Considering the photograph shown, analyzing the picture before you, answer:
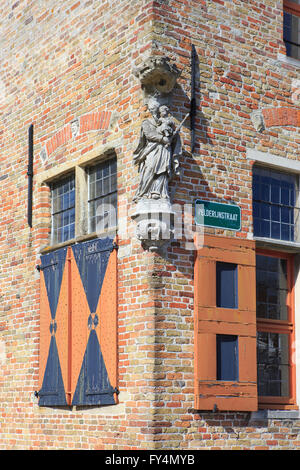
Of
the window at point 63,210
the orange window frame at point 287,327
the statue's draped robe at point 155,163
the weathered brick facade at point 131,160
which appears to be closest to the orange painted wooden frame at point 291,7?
the weathered brick facade at point 131,160

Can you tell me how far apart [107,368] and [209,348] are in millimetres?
1206

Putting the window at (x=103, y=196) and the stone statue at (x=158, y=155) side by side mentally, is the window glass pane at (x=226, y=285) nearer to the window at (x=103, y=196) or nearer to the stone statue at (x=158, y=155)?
the stone statue at (x=158, y=155)

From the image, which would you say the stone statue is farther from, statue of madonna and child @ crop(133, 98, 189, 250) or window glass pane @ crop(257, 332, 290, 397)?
window glass pane @ crop(257, 332, 290, 397)

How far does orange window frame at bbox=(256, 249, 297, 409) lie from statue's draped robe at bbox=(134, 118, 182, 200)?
75.0 inches

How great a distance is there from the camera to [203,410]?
28.4ft

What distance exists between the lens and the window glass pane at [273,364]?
9.62 meters

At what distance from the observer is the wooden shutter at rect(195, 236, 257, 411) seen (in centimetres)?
867

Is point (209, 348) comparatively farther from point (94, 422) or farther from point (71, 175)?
point (71, 175)

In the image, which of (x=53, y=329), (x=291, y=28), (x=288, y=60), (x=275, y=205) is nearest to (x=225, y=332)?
(x=275, y=205)

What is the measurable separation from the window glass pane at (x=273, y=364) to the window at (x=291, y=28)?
3800mm

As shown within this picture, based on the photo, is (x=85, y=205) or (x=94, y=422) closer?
(x=94, y=422)
